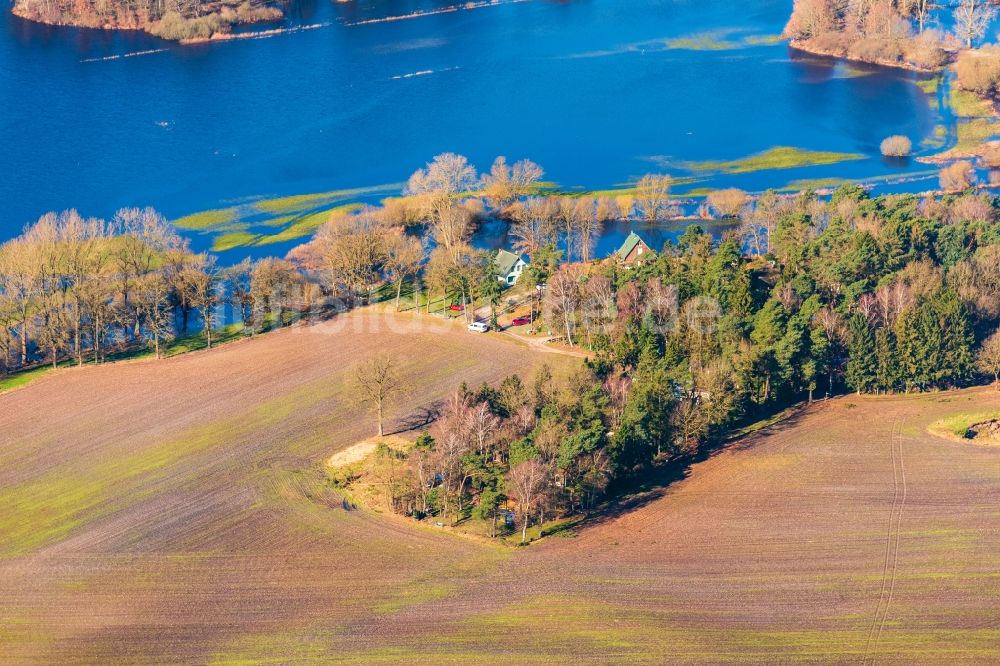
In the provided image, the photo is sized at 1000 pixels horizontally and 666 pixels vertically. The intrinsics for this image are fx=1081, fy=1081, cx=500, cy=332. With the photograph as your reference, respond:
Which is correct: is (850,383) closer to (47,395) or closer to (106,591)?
(106,591)

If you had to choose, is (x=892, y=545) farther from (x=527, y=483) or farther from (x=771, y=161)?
(x=771, y=161)

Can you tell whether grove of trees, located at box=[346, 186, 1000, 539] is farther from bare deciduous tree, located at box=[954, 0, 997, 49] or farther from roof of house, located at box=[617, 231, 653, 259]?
bare deciduous tree, located at box=[954, 0, 997, 49]

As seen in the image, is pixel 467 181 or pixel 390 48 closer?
pixel 467 181

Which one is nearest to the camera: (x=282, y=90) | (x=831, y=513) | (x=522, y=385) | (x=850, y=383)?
(x=831, y=513)

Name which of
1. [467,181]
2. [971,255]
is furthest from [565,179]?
[971,255]

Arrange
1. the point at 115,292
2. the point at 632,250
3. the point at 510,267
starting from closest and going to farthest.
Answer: the point at 115,292, the point at 510,267, the point at 632,250

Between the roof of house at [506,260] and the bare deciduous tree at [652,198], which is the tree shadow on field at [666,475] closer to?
the roof of house at [506,260]

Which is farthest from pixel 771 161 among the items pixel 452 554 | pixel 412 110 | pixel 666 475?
pixel 452 554

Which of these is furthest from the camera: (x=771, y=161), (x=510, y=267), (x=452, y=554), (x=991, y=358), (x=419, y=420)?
(x=771, y=161)
